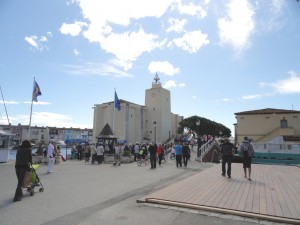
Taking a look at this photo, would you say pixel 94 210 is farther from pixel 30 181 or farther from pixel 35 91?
pixel 35 91

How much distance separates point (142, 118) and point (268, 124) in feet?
126

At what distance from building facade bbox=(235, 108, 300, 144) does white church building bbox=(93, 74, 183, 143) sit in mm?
30471

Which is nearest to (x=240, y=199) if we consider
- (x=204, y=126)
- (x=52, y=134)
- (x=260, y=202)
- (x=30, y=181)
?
(x=260, y=202)

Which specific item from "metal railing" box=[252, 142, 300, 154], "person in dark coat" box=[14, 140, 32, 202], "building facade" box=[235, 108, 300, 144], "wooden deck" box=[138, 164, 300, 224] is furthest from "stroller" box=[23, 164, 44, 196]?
"building facade" box=[235, 108, 300, 144]

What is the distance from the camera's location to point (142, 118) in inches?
2921

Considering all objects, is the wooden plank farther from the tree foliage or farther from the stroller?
the tree foliage

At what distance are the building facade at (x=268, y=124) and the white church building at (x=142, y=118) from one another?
3047 centimetres

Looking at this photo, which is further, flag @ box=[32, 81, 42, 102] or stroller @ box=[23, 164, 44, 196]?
flag @ box=[32, 81, 42, 102]

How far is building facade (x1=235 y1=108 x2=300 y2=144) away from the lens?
40.4 meters

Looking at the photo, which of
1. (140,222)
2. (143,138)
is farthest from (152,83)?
(140,222)

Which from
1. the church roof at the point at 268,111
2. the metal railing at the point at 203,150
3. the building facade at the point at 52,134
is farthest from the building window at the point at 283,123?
the building facade at the point at 52,134

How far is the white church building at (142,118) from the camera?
6888cm

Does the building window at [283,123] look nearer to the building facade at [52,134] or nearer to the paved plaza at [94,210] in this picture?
the paved plaza at [94,210]

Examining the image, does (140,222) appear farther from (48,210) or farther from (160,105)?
(160,105)
